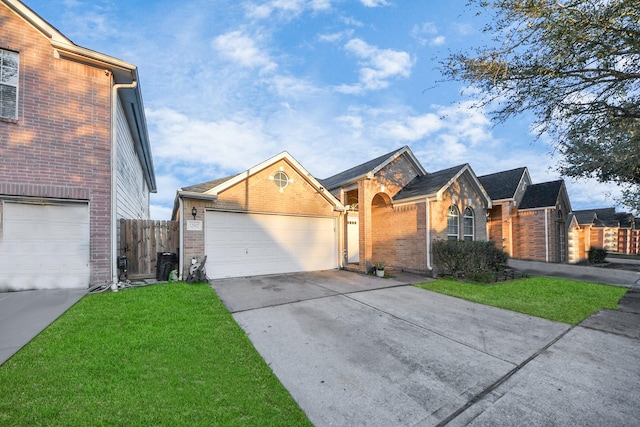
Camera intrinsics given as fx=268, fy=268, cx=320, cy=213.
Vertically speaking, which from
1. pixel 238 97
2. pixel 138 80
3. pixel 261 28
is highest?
pixel 261 28

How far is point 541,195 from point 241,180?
1961cm

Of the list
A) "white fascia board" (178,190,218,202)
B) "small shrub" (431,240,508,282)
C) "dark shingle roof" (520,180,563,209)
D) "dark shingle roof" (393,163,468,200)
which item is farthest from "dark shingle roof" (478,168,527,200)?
"white fascia board" (178,190,218,202)

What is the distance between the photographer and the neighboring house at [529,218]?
17.2 metres

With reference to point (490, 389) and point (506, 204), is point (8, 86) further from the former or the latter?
point (506, 204)

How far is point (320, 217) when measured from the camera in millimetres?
11883

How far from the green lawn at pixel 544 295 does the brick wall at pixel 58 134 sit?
9.85 m

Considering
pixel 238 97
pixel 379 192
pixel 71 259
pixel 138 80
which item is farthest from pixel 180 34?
pixel 379 192

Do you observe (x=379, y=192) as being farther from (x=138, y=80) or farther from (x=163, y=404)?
(x=163, y=404)

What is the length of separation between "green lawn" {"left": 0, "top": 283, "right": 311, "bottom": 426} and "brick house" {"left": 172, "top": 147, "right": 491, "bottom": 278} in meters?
4.93

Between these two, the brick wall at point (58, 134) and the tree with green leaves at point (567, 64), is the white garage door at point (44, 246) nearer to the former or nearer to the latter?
the brick wall at point (58, 134)

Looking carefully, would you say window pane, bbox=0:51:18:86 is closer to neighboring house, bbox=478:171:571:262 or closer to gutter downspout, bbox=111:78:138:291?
gutter downspout, bbox=111:78:138:291

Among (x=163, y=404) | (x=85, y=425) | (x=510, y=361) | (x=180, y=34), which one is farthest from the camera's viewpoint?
(x=180, y=34)

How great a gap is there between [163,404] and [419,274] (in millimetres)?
10595

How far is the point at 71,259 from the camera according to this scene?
668cm
